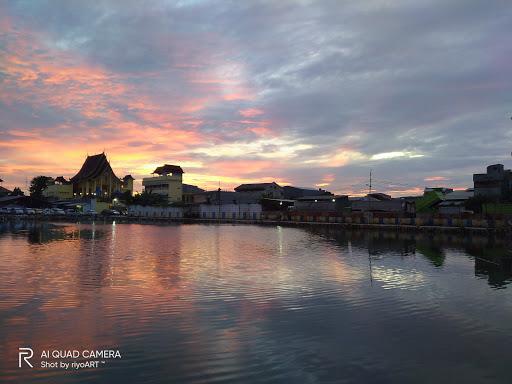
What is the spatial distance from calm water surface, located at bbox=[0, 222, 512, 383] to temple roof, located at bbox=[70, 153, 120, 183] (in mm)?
121520

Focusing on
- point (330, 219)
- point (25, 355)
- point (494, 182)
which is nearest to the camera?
point (25, 355)

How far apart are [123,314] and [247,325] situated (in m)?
4.53

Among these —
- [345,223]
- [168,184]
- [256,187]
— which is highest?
[168,184]

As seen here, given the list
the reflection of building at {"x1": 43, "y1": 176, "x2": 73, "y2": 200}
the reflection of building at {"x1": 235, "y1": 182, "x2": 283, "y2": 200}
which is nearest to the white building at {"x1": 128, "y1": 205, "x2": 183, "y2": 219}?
the reflection of building at {"x1": 235, "y1": 182, "x2": 283, "y2": 200}

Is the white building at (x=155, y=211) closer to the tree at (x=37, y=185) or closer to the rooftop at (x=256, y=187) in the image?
the rooftop at (x=256, y=187)

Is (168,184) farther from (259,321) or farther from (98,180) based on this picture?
(259,321)

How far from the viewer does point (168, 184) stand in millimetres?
126688

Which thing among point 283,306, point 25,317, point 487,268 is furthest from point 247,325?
point 487,268

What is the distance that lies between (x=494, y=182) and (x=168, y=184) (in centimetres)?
9122

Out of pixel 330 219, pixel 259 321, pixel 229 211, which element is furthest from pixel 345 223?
pixel 259 321

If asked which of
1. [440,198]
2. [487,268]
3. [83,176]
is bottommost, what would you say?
[487,268]

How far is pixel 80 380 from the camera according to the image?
8.79m

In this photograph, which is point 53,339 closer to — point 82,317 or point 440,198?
point 82,317

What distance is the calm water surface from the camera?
952 cm
